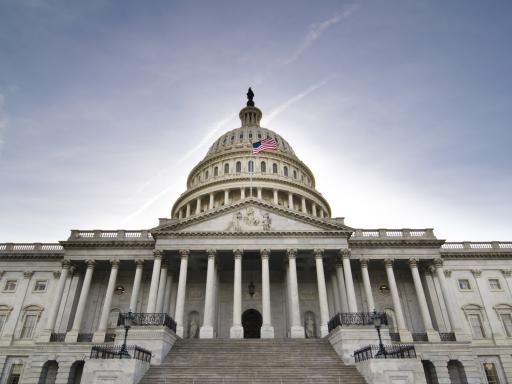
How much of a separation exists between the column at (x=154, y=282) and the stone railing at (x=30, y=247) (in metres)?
13.7

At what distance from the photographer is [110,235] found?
1582 inches

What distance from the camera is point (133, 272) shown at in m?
41.2

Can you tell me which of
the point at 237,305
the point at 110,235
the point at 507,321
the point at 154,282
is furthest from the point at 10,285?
the point at 507,321

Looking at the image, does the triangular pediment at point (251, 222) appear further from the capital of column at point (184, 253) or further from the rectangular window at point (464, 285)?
the rectangular window at point (464, 285)

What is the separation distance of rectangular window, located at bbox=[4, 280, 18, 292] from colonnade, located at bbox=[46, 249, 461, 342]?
24.0ft

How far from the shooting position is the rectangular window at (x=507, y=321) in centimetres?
3778

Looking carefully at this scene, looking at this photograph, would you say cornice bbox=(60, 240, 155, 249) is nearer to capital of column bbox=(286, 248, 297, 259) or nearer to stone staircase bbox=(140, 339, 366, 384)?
stone staircase bbox=(140, 339, 366, 384)

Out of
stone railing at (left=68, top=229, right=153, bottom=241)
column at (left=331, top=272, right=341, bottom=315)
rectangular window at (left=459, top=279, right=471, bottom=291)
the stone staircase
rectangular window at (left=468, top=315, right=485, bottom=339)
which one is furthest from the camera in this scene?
rectangular window at (left=459, top=279, right=471, bottom=291)

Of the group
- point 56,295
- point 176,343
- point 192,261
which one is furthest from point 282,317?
point 56,295

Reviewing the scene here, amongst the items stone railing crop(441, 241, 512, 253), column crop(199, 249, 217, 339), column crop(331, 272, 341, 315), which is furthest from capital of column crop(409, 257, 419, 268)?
column crop(199, 249, 217, 339)

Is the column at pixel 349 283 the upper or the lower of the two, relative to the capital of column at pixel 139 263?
lower

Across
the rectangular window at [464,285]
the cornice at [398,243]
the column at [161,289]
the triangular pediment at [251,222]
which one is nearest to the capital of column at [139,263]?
the column at [161,289]

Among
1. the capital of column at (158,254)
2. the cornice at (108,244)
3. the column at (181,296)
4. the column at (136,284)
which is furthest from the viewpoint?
the cornice at (108,244)

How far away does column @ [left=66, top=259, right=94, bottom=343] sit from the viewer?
33875mm
